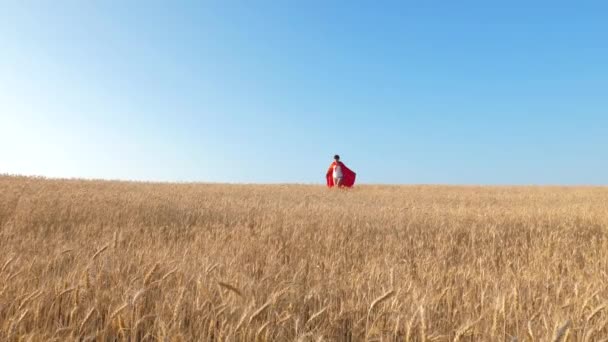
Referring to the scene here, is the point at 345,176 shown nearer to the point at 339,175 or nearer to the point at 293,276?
the point at 339,175

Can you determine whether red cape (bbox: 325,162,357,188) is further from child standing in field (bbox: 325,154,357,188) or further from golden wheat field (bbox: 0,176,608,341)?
golden wheat field (bbox: 0,176,608,341)

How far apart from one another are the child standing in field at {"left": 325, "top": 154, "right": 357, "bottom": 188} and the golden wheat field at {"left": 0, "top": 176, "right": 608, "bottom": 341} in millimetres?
12650

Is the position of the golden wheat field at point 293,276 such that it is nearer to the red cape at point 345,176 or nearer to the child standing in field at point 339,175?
the child standing in field at point 339,175

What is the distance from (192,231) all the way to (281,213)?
2.43 metres

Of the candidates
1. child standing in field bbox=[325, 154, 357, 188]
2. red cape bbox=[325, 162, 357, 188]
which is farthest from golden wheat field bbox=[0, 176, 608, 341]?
red cape bbox=[325, 162, 357, 188]

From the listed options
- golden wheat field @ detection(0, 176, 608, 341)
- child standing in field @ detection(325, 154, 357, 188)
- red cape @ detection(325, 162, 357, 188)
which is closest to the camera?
golden wheat field @ detection(0, 176, 608, 341)

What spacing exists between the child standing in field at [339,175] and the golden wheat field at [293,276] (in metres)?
12.6

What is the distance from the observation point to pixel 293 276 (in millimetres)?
3623

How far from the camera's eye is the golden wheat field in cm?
237

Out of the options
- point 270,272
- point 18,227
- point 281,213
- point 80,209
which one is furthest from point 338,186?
point 270,272

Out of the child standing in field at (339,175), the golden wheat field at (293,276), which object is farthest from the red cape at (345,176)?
the golden wheat field at (293,276)

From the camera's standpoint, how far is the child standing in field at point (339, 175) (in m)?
22.0

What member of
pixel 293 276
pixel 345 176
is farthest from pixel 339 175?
pixel 293 276

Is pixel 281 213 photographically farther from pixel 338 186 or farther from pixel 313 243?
pixel 338 186
